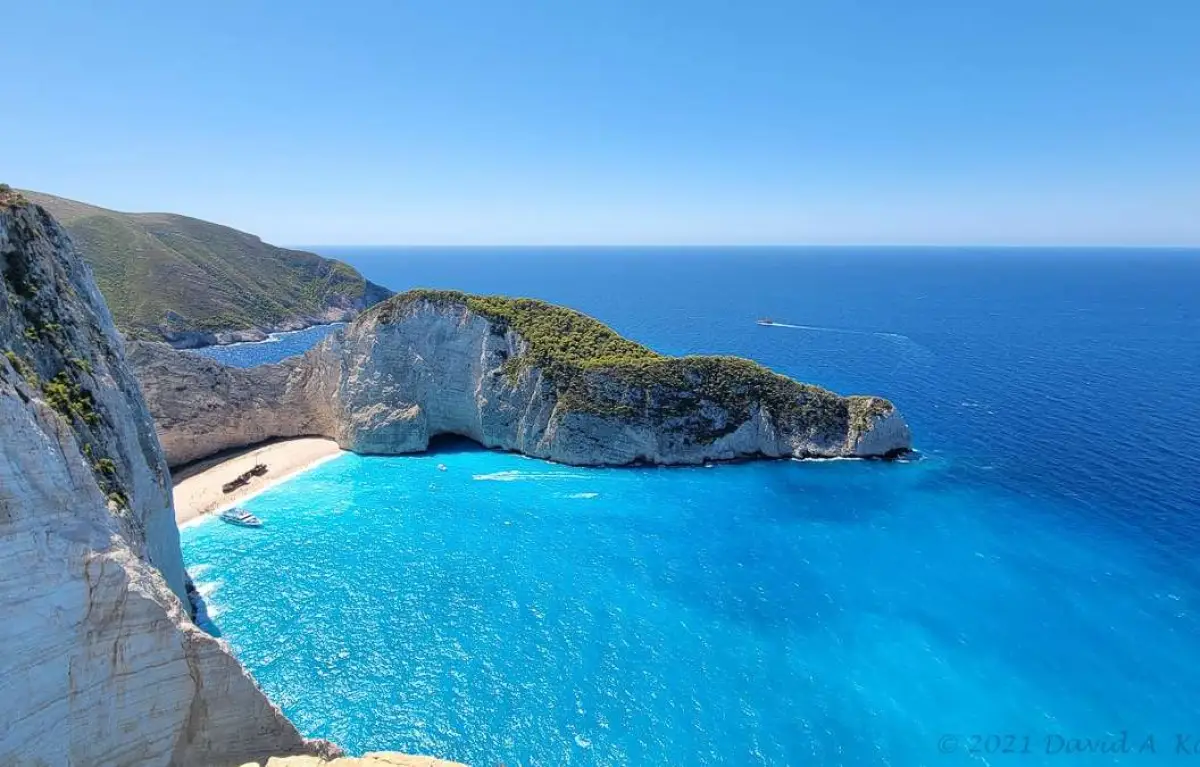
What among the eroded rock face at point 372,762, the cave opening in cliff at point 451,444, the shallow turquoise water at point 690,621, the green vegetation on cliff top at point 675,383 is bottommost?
the shallow turquoise water at point 690,621

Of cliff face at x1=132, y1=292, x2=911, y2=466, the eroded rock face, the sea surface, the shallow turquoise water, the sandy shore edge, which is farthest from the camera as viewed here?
the sea surface

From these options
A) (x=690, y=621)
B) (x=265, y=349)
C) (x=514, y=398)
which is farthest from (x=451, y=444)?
(x=265, y=349)

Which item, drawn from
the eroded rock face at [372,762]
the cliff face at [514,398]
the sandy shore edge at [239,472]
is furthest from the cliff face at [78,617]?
the cliff face at [514,398]

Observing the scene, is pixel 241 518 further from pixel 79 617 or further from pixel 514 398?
pixel 79 617

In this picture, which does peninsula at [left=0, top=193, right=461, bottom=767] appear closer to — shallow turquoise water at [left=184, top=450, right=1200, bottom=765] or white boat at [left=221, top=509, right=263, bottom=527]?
shallow turquoise water at [left=184, top=450, right=1200, bottom=765]

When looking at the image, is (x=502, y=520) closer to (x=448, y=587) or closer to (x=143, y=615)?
(x=448, y=587)

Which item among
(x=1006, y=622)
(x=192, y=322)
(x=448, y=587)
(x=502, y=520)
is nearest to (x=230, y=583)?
(x=448, y=587)

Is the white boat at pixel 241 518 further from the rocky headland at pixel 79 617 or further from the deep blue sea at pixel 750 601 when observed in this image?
the rocky headland at pixel 79 617

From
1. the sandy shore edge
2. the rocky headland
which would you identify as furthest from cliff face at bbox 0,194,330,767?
the sandy shore edge
